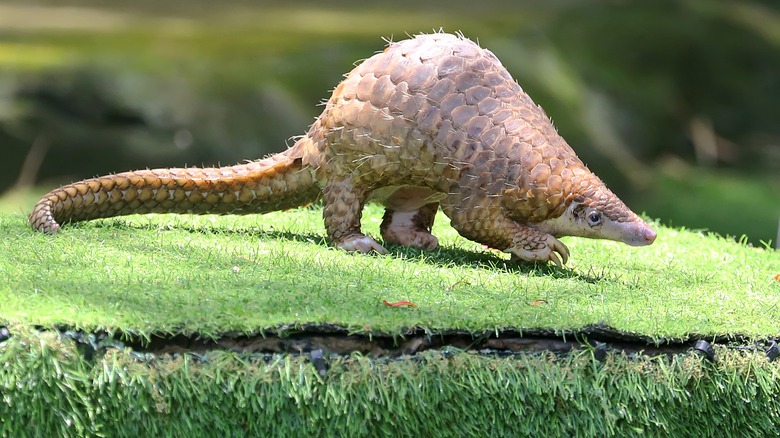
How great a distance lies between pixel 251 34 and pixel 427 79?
504cm

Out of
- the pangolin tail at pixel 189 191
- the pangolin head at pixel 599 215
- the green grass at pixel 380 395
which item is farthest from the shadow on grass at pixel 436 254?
the green grass at pixel 380 395

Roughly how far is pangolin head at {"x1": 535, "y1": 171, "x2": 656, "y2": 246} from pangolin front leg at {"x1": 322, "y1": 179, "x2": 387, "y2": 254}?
0.91 metres

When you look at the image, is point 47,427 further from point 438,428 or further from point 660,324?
point 660,324

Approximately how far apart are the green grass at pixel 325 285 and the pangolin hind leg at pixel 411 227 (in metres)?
0.13

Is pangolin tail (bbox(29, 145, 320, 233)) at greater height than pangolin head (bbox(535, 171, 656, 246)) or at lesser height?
greater

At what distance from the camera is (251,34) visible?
9328 millimetres

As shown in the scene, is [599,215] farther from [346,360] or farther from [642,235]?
[346,360]

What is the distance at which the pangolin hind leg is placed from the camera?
16.4 ft

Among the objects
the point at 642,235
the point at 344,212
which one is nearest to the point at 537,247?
the point at 642,235

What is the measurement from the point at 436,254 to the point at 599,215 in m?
0.84

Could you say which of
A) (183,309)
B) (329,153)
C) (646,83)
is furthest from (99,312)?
(646,83)

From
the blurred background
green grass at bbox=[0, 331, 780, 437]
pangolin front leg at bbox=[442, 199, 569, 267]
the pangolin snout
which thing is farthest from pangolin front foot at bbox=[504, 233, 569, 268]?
the blurred background

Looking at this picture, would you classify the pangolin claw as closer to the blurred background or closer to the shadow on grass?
the shadow on grass

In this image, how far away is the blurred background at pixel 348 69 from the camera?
799cm
